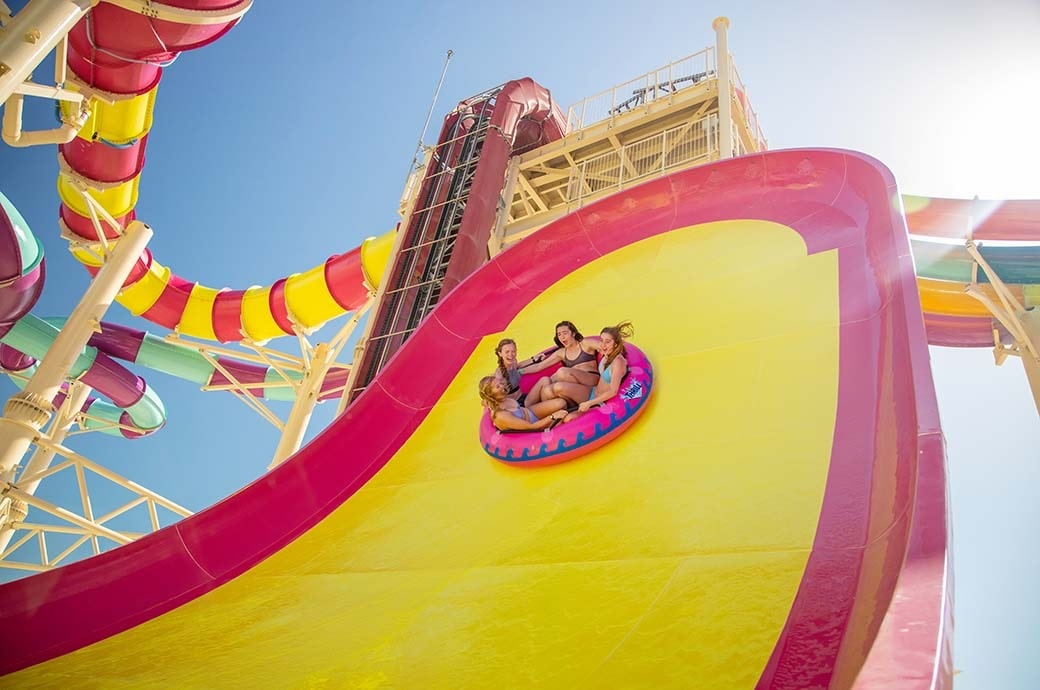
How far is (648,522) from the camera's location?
8.93ft

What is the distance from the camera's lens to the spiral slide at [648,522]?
2025 mm

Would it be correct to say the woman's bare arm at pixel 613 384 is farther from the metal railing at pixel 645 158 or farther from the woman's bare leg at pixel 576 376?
the metal railing at pixel 645 158

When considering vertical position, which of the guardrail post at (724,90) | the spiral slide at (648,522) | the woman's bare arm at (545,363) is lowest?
the spiral slide at (648,522)

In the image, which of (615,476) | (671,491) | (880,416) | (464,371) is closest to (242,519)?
(464,371)

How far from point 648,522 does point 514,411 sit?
1237 mm

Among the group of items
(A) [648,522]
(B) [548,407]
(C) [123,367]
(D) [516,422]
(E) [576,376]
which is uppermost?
(C) [123,367]

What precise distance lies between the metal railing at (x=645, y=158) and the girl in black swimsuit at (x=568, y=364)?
5.58 m

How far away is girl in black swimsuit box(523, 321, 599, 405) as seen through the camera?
3.80 m

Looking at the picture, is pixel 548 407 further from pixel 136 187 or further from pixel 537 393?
pixel 136 187

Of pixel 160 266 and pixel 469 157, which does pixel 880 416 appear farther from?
pixel 160 266

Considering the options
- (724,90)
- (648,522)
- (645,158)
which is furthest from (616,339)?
(645,158)

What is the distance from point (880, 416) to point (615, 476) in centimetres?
121

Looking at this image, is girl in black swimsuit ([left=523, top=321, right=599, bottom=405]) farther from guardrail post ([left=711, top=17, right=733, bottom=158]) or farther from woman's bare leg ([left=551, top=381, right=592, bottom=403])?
guardrail post ([left=711, top=17, right=733, bottom=158])

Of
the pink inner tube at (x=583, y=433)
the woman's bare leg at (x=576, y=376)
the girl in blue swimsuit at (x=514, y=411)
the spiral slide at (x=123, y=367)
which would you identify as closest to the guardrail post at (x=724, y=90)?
the woman's bare leg at (x=576, y=376)
